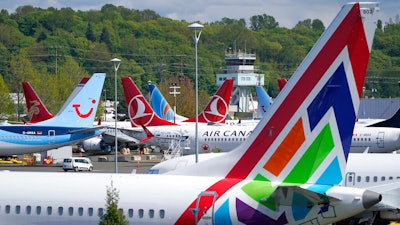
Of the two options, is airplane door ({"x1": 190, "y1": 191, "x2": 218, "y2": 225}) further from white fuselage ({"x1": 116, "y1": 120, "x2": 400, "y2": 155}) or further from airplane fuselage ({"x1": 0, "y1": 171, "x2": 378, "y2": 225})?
white fuselage ({"x1": 116, "y1": 120, "x2": 400, "y2": 155})

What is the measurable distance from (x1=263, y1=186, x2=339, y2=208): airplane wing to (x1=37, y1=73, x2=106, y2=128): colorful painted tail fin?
59938 mm

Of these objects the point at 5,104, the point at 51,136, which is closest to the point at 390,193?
the point at 51,136

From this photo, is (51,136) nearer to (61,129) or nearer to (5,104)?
(61,129)

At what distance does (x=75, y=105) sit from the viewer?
8225cm

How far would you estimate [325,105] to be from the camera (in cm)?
2316

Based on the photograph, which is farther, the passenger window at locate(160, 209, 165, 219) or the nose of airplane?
the passenger window at locate(160, 209, 165, 219)

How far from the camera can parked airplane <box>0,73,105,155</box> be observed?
7938 cm

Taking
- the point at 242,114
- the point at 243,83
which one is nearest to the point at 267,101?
the point at 242,114

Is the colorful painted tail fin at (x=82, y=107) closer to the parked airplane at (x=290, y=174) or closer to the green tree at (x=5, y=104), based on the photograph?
the parked airplane at (x=290, y=174)

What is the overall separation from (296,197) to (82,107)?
61.6 meters

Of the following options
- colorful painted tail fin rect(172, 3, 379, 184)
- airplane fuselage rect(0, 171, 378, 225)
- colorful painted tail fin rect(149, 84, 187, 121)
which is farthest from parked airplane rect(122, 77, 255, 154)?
colorful painted tail fin rect(172, 3, 379, 184)

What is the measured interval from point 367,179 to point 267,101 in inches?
3223

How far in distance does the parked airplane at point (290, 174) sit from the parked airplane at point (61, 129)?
5573 cm

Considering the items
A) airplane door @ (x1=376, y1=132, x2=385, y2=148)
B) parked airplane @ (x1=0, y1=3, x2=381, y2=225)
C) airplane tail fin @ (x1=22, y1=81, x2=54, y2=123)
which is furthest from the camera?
airplane tail fin @ (x1=22, y1=81, x2=54, y2=123)
